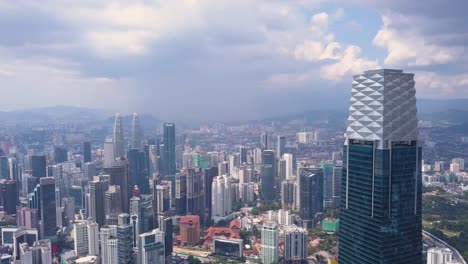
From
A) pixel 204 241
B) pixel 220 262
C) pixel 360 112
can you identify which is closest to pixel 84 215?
pixel 204 241

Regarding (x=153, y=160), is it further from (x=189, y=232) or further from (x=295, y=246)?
(x=295, y=246)

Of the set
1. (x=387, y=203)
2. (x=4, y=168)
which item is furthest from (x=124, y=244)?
(x=4, y=168)

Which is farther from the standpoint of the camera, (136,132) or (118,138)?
(136,132)

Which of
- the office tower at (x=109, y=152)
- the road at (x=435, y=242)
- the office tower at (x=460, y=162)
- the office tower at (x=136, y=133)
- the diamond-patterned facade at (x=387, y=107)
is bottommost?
the road at (x=435, y=242)

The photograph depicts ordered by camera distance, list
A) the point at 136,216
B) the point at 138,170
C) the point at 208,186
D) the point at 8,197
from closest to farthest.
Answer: the point at 136,216 → the point at 8,197 → the point at 208,186 → the point at 138,170

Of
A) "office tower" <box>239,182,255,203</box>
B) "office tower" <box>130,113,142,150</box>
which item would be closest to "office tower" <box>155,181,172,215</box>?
"office tower" <box>239,182,255,203</box>

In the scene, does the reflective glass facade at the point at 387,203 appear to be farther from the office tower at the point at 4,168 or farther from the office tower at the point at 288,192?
the office tower at the point at 4,168

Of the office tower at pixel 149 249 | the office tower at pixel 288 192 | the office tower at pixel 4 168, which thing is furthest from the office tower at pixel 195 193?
the office tower at pixel 4 168
